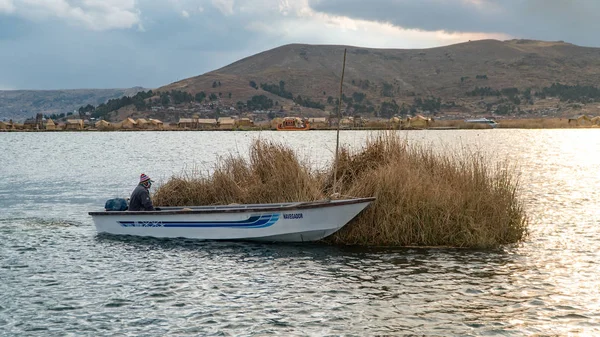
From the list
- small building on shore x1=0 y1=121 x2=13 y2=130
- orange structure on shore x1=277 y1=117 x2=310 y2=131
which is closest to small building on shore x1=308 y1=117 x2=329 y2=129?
orange structure on shore x1=277 y1=117 x2=310 y2=131

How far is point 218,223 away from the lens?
19406mm

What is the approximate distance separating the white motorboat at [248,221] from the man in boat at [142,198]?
33 cm

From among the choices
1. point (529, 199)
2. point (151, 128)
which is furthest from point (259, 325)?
point (151, 128)

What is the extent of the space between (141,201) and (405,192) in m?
7.92

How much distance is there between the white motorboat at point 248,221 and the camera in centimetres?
1823

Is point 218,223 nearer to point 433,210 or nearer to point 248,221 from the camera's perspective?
point 248,221

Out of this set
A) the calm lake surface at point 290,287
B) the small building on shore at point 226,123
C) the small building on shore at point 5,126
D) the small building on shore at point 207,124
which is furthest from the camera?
the small building on shore at point 207,124

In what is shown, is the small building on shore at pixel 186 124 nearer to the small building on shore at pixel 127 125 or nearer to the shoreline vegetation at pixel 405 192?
the small building on shore at pixel 127 125

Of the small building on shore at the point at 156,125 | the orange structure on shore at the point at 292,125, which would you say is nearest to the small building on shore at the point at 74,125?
the small building on shore at the point at 156,125

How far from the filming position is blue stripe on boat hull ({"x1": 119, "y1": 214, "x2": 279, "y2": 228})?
1881cm

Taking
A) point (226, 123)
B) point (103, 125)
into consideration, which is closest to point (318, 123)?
point (226, 123)

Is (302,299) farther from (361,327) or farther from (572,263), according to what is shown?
(572,263)

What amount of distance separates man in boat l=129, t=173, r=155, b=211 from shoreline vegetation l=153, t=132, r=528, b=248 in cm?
297

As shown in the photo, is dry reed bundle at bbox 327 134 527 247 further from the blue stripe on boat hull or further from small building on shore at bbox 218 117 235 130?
small building on shore at bbox 218 117 235 130
